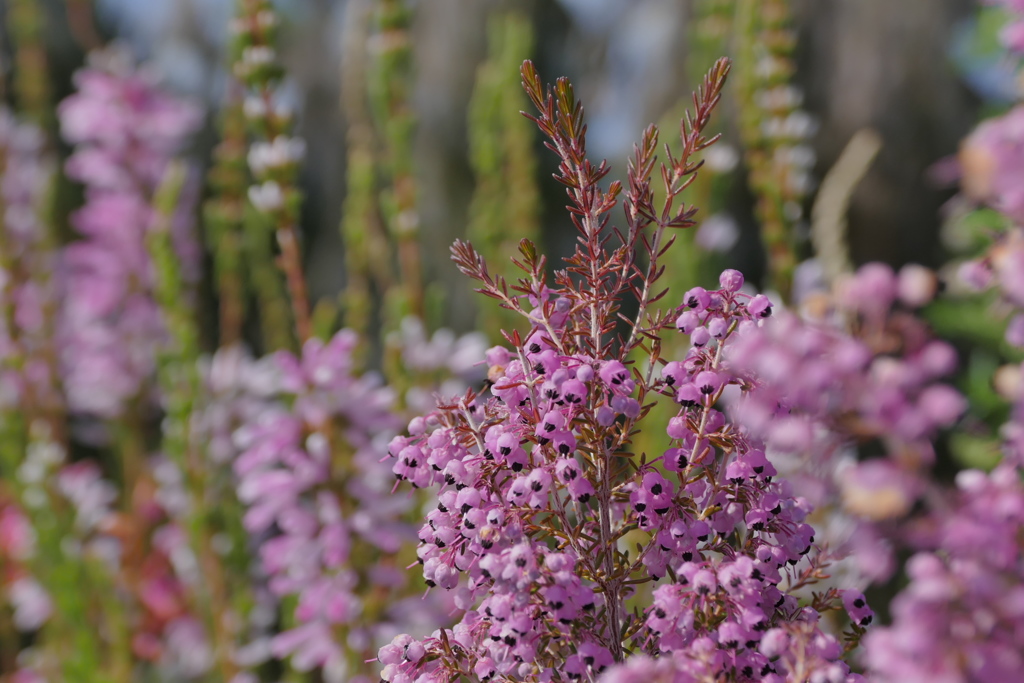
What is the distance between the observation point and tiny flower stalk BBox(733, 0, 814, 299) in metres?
1.04

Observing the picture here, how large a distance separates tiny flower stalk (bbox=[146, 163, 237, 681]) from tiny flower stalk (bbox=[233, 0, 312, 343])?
0.16 meters

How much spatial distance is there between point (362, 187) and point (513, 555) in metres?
0.82

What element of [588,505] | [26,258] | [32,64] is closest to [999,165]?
[588,505]

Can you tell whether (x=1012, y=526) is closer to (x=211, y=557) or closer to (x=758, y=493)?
(x=758, y=493)

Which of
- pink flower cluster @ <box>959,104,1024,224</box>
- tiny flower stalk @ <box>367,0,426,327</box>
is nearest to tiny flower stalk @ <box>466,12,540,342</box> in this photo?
tiny flower stalk @ <box>367,0,426,327</box>

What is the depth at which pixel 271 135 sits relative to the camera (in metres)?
0.98

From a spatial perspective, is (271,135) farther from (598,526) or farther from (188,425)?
(598,526)

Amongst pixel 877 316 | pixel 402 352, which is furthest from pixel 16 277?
pixel 877 316

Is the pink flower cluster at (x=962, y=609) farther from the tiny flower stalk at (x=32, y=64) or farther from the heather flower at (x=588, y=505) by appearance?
the tiny flower stalk at (x=32, y=64)

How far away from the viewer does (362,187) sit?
3.59 ft

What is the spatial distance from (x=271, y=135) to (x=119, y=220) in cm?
62

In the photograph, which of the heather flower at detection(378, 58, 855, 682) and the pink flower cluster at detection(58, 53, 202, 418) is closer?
the heather flower at detection(378, 58, 855, 682)

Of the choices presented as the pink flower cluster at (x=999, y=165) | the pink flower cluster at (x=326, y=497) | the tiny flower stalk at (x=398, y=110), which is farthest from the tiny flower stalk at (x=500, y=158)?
the pink flower cluster at (x=999, y=165)

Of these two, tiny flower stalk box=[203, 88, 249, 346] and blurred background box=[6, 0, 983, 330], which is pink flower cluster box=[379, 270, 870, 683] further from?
blurred background box=[6, 0, 983, 330]
